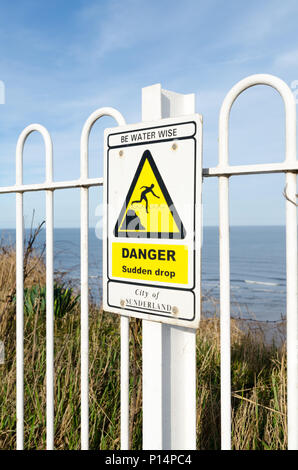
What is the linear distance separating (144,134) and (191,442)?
1134 millimetres

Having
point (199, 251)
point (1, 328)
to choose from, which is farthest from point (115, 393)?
point (199, 251)

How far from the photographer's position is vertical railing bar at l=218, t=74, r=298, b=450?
1275 millimetres

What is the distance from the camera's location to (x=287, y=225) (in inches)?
50.8

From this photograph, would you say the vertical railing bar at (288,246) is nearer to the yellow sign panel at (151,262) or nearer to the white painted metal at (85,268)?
the yellow sign panel at (151,262)

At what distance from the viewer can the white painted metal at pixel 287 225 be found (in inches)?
50.2

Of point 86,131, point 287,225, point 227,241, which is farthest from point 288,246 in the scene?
point 86,131

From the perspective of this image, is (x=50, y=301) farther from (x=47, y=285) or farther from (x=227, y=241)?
(x=227, y=241)

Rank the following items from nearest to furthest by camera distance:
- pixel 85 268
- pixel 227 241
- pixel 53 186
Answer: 1. pixel 227 241
2. pixel 85 268
3. pixel 53 186

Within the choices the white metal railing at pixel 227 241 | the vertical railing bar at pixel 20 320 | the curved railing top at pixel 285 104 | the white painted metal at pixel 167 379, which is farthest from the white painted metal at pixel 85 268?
the curved railing top at pixel 285 104

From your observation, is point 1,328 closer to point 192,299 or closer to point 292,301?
point 192,299

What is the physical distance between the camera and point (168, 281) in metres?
1.42

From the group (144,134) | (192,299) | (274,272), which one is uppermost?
(144,134)

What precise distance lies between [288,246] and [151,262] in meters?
0.47

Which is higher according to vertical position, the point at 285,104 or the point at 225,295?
the point at 285,104
